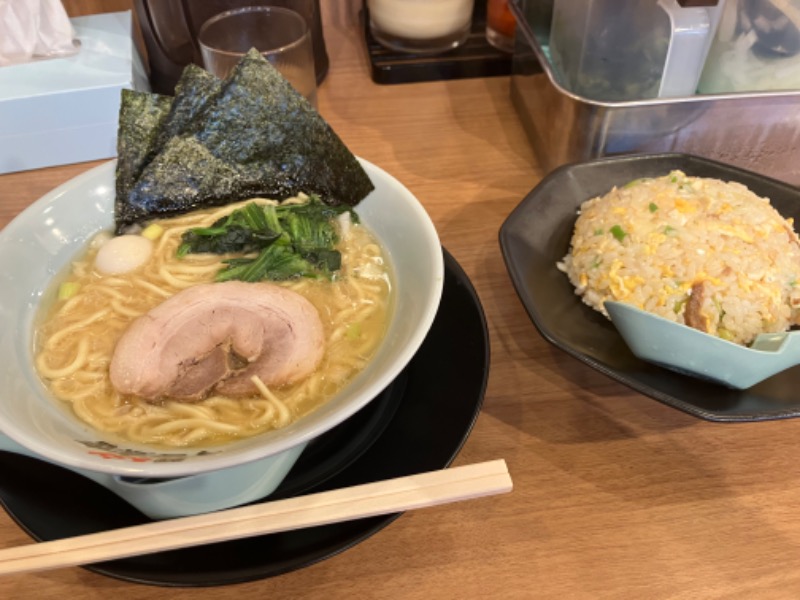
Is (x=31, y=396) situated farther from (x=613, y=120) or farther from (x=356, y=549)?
(x=613, y=120)

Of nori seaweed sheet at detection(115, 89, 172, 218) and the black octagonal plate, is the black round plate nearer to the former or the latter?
the black octagonal plate

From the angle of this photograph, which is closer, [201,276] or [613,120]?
[201,276]

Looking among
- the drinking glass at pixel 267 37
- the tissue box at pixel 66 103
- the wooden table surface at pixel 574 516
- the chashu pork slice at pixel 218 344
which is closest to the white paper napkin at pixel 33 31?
the tissue box at pixel 66 103

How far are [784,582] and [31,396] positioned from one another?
3.24 feet

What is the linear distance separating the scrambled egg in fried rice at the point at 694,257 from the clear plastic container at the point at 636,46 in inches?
9.9

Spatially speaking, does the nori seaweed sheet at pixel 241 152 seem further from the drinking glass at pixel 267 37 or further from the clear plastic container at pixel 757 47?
the clear plastic container at pixel 757 47

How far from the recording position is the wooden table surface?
78 cm

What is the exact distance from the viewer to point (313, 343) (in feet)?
2.86

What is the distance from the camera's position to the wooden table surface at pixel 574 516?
2.55ft

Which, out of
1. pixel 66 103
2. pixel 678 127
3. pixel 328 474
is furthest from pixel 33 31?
pixel 678 127

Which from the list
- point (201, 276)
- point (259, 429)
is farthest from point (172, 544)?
point (201, 276)

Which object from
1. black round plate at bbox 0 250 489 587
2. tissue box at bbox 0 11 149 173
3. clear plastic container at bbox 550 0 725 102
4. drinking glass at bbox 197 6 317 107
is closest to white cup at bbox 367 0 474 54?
drinking glass at bbox 197 6 317 107

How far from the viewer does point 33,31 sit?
1389 mm

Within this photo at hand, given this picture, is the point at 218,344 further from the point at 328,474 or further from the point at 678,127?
the point at 678,127
